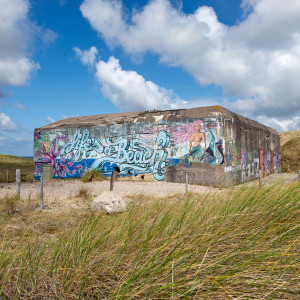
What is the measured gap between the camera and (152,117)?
1593cm

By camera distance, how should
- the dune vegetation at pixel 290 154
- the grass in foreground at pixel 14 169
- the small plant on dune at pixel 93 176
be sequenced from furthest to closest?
the dune vegetation at pixel 290 154 < the grass in foreground at pixel 14 169 < the small plant on dune at pixel 93 176

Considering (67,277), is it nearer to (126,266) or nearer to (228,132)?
(126,266)

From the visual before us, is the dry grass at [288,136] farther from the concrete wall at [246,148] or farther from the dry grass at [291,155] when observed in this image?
the concrete wall at [246,148]

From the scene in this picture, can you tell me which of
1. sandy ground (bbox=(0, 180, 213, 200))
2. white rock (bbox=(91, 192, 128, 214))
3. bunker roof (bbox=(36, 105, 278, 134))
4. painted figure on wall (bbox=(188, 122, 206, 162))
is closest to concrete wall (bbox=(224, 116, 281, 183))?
bunker roof (bbox=(36, 105, 278, 134))

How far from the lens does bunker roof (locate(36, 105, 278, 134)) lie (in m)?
14.5

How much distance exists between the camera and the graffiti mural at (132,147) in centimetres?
1438

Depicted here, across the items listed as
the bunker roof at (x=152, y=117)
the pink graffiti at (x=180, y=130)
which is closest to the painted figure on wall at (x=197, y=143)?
the pink graffiti at (x=180, y=130)

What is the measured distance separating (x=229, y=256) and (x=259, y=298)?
326 mm

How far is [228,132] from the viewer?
1427 cm

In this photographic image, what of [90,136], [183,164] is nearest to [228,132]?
[183,164]

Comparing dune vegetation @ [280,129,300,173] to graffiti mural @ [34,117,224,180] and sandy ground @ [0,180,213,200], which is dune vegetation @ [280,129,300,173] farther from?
sandy ground @ [0,180,213,200]

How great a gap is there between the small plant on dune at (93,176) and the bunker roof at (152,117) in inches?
121

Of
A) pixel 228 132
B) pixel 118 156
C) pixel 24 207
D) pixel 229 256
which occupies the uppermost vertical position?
pixel 228 132

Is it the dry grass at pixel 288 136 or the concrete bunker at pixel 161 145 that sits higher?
the dry grass at pixel 288 136
